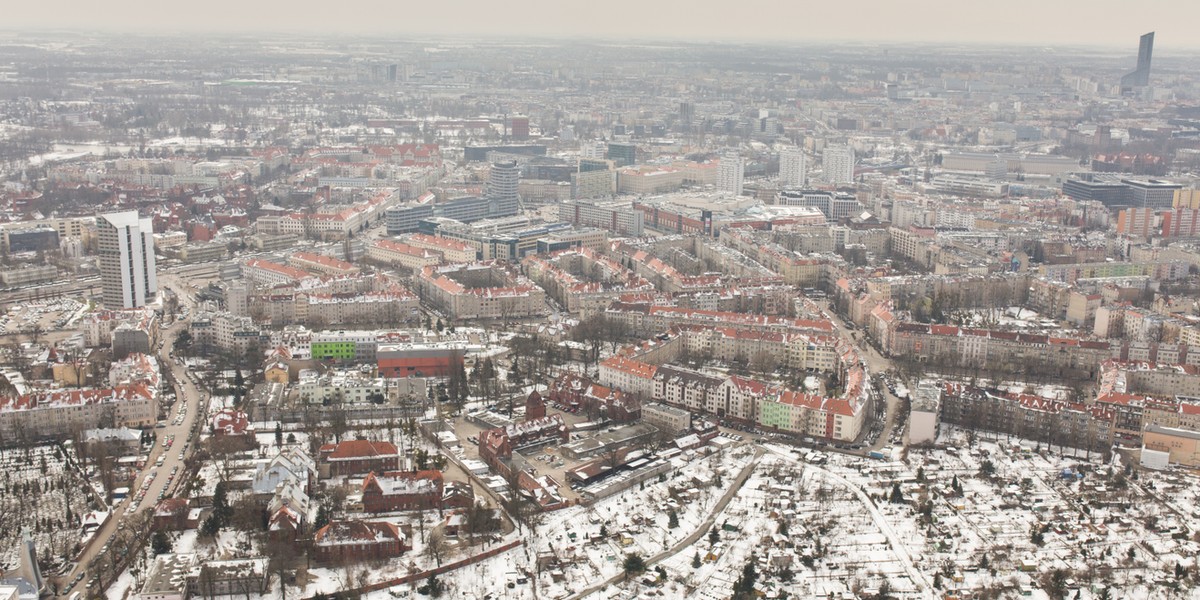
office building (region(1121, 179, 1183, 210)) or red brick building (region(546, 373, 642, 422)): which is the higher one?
office building (region(1121, 179, 1183, 210))

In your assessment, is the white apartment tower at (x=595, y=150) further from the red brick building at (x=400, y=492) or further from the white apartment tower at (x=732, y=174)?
the red brick building at (x=400, y=492)

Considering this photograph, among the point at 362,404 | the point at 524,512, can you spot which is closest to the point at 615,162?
the point at 362,404

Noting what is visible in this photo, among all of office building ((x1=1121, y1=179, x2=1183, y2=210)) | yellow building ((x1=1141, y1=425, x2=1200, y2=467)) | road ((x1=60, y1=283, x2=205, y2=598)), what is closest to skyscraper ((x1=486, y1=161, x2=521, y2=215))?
road ((x1=60, y1=283, x2=205, y2=598))

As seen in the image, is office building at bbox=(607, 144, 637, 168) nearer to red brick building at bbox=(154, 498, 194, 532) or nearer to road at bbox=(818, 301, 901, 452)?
road at bbox=(818, 301, 901, 452)

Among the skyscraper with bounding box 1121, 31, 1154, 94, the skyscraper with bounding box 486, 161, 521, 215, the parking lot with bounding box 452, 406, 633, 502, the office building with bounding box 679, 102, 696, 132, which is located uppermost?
the skyscraper with bounding box 1121, 31, 1154, 94

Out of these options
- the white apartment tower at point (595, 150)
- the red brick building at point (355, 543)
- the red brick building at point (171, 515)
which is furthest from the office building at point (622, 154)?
the red brick building at point (355, 543)

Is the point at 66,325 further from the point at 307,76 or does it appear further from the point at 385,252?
the point at 307,76

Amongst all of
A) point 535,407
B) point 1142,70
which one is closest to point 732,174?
point 535,407
